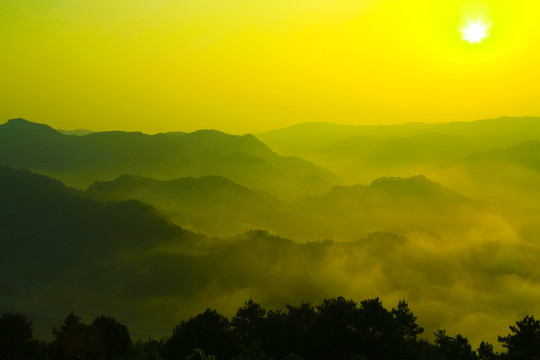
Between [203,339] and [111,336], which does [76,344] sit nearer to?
[111,336]

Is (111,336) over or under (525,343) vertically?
under

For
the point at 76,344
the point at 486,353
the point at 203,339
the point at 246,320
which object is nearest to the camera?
the point at 203,339

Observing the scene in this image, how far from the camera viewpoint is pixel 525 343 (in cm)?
6712

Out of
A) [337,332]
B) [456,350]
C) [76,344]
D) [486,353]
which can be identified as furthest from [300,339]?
[76,344]

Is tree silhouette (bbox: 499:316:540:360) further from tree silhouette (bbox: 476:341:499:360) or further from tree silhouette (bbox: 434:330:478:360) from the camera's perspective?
tree silhouette (bbox: 434:330:478:360)

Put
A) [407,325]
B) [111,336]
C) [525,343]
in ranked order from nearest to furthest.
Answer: [525,343], [407,325], [111,336]

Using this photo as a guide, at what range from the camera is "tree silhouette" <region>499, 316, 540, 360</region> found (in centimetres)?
6650

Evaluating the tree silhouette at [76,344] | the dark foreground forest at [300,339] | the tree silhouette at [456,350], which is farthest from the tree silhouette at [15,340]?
the tree silhouette at [456,350]

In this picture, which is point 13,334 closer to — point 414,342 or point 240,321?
point 240,321

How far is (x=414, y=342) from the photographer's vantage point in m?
69.0

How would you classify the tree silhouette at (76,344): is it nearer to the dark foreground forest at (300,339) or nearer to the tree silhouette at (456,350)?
the dark foreground forest at (300,339)

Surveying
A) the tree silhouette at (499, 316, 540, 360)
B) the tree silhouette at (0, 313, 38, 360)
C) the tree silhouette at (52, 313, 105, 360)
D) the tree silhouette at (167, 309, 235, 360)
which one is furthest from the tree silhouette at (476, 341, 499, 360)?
the tree silhouette at (0, 313, 38, 360)

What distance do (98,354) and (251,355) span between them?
26010 mm

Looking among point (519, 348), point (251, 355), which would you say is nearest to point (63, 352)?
point (251, 355)
